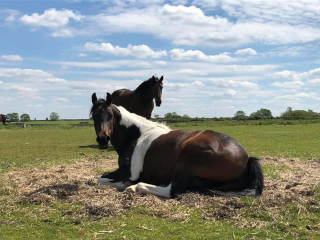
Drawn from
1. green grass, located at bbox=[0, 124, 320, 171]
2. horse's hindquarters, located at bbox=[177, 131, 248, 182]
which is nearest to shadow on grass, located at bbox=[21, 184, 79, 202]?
horse's hindquarters, located at bbox=[177, 131, 248, 182]

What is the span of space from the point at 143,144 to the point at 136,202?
1552 millimetres

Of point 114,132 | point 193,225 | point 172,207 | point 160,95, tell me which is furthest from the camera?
point 160,95

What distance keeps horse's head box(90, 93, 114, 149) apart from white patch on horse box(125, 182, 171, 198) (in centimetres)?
95

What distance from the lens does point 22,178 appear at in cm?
737

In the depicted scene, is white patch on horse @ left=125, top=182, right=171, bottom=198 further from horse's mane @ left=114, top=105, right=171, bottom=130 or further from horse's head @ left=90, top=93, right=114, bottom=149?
horse's mane @ left=114, top=105, right=171, bottom=130

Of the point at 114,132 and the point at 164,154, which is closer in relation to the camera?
the point at 164,154

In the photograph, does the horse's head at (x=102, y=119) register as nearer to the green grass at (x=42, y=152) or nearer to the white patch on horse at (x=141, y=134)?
the white patch on horse at (x=141, y=134)

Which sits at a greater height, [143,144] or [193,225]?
[143,144]

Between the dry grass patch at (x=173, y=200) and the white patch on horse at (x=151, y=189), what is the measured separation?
176mm

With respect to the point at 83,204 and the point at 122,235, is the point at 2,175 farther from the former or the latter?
the point at 122,235

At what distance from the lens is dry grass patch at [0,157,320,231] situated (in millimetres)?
4652

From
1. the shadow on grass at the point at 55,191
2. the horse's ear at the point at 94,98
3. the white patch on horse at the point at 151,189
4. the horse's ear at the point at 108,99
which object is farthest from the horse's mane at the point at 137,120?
the shadow on grass at the point at 55,191

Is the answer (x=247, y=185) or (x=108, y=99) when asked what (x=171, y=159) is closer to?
(x=247, y=185)

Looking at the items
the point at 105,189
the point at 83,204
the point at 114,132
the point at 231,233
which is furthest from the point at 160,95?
the point at 231,233
